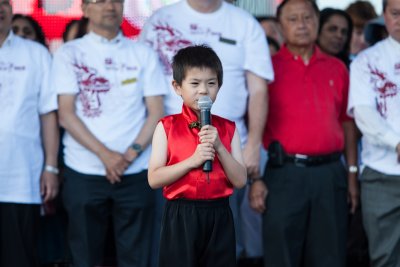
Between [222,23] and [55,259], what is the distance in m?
2.12

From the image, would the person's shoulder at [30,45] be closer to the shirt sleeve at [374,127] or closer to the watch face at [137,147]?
the watch face at [137,147]

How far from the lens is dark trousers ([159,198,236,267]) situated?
12.3ft

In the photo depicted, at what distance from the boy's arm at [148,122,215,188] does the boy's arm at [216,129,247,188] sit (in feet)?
0.42

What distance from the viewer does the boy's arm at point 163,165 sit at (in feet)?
11.8

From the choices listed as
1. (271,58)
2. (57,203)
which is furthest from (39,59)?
(271,58)

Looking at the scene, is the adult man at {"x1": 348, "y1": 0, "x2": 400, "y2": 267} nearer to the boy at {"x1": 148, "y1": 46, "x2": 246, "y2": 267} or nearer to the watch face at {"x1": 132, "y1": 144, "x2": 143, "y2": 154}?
the watch face at {"x1": 132, "y1": 144, "x2": 143, "y2": 154}

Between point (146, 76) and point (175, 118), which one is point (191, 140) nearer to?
point (175, 118)

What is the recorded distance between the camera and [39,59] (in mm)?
5004

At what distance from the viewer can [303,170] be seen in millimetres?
5062

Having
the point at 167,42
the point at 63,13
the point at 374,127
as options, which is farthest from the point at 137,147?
the point at 63,13

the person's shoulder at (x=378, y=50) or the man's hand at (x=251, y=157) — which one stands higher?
the person's shoulder at (x=378, y=50)

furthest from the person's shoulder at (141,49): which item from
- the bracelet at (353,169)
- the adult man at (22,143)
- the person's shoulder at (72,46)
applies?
the bracelet at (353,169)

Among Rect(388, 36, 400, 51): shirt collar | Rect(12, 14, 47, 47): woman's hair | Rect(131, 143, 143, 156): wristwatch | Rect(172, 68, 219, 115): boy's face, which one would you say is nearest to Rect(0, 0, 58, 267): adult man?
Rect(131, 143, 143, 156): wristwatch

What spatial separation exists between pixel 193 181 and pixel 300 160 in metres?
1.48
